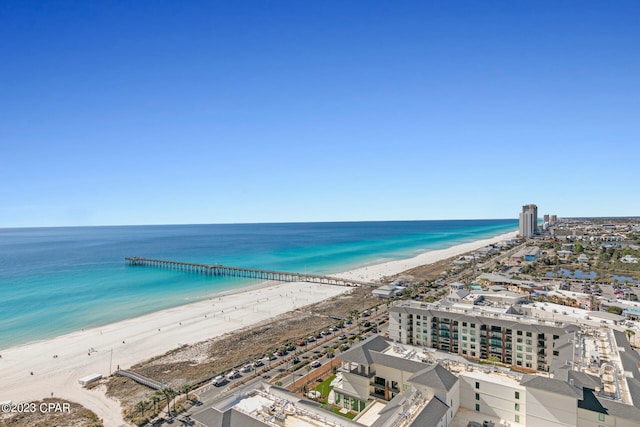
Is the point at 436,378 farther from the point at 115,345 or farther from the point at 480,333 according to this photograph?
the point at 115,345

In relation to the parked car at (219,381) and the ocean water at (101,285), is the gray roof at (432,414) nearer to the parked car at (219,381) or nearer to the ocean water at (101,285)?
the parked car at (219,381)

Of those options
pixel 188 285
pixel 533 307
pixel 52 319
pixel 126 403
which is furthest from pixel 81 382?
pixel 533 307

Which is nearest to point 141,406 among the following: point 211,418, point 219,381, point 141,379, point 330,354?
point 219,381

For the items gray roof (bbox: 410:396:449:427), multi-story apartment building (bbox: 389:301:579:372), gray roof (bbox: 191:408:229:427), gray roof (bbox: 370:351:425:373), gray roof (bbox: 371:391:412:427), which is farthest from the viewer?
multi-story apartment building (bbox: 389:301:579:372)

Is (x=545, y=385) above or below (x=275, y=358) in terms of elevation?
above

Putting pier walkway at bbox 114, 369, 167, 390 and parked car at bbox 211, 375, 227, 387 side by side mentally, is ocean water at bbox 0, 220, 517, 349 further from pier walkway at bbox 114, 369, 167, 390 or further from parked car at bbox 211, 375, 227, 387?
parked car at bbox 211, 375, 227, 387

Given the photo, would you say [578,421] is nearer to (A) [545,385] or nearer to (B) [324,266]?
(A) [545,385]

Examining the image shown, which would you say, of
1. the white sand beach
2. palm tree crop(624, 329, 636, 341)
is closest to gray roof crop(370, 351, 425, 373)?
the white sand beach
